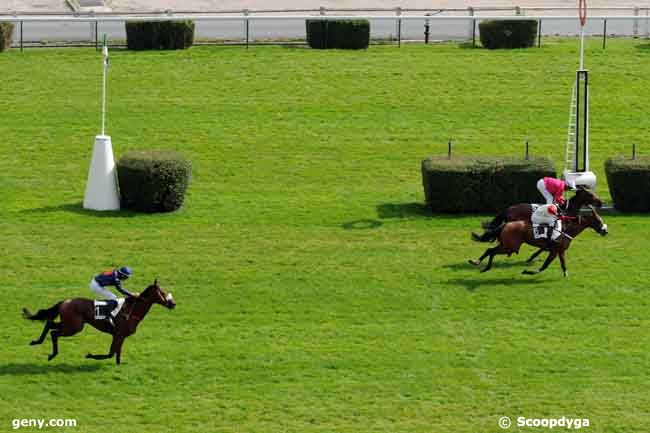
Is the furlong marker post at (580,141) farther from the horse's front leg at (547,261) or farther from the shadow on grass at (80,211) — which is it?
the shadow on grass at (80,211)

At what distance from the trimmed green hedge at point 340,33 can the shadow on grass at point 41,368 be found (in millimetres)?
19834

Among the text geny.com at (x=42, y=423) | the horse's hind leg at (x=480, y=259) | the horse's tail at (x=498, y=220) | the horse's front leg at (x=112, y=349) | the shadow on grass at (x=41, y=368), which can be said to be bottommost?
the text geny.com at (x=42, y=423)

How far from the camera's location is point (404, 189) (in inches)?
1318

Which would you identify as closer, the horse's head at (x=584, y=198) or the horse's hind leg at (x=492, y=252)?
the horse's hind leg at (x=492, y=252)

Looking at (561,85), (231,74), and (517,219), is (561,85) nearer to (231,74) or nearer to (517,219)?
(231,74)

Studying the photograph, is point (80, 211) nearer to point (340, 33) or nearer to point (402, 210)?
point (402, 210)

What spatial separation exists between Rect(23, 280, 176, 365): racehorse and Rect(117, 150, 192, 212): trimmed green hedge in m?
7.71

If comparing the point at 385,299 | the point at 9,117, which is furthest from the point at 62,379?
the point at 9,117

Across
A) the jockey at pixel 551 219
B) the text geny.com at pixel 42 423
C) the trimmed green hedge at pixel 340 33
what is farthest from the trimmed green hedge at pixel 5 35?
the text geny.com at pixel 42 423

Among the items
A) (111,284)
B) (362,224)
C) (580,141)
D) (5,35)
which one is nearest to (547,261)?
(362,224)

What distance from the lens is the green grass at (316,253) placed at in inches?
909

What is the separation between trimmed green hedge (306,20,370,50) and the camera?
1658 inches

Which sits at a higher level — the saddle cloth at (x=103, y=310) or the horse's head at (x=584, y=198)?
the horse's head at (x=584, y=198)

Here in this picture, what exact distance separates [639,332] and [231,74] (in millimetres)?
16767
